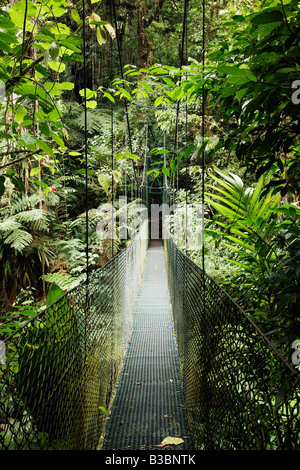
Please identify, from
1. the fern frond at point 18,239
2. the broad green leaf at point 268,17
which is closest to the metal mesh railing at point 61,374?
the broad green leaf at point 268,17

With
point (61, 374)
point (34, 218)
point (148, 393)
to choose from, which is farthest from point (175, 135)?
point (61, 374)

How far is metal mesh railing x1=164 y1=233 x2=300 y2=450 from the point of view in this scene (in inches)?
23.7

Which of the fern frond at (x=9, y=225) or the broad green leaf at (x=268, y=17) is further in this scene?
the fern frond at (x=9, y=225)

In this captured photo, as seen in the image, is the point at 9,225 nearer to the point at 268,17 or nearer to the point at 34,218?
the point at 34,218

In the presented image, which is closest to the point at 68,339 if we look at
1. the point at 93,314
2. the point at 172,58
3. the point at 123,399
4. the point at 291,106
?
the point at 93,314

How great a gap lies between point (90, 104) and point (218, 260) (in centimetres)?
245

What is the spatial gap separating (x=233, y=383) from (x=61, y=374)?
42 centimetres

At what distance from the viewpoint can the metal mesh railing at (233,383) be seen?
23.7 inches

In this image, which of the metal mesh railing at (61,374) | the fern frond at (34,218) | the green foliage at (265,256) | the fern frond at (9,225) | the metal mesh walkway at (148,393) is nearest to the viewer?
the metal mesh railing at (61,374)

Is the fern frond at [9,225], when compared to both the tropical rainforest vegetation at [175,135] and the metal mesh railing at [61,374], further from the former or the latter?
the metal mesh railing at [61,374]

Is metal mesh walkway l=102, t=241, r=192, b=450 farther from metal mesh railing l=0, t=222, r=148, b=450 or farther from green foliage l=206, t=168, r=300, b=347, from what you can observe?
green foliage l=206, t=168, r=300, b=347

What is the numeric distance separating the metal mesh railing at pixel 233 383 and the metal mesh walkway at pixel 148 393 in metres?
0.15

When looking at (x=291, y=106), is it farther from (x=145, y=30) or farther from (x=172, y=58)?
(x=172, y=58)

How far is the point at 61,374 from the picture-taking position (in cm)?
86
